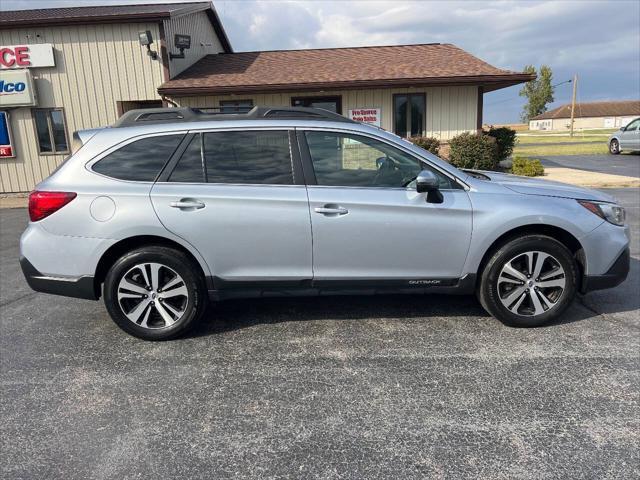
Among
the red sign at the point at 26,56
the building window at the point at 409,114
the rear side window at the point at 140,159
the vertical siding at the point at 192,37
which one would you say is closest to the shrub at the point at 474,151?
the building window at the point at 409,114

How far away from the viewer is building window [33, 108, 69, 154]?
14625mm

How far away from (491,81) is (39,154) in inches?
545

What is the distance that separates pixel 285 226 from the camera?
3760 mm

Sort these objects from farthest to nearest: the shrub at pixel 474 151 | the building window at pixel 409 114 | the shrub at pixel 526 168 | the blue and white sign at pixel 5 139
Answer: the building window at pixel 409 114, the shrub at pixel 526 168, the blue and white sign at pixel 5 139, the shrub at pixel 474 151

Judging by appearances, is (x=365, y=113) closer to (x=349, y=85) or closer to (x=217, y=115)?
(x=349, y=85)

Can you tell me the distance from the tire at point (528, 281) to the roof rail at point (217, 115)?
1.71 meters

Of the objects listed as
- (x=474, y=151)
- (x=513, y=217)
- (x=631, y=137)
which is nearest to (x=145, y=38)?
(x=474, y=151)

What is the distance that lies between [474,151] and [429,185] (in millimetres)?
11069

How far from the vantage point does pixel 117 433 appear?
2740 millimetres

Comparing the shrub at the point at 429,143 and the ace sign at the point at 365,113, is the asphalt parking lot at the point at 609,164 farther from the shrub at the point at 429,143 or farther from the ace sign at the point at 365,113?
the ace sign at the point at 365,113

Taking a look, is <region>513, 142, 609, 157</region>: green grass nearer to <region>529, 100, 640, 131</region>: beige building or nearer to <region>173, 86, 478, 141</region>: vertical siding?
<region>173, 86, 478, 141</region>: vertical siding

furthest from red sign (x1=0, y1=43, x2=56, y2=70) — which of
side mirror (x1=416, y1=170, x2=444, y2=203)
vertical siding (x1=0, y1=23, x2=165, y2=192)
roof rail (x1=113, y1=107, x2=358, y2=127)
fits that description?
side mirror (x1=416, y1=170, x2=444, y2=203)

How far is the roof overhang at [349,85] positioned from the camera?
14086 mm

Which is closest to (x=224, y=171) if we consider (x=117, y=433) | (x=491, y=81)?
(x=117, y=433)
